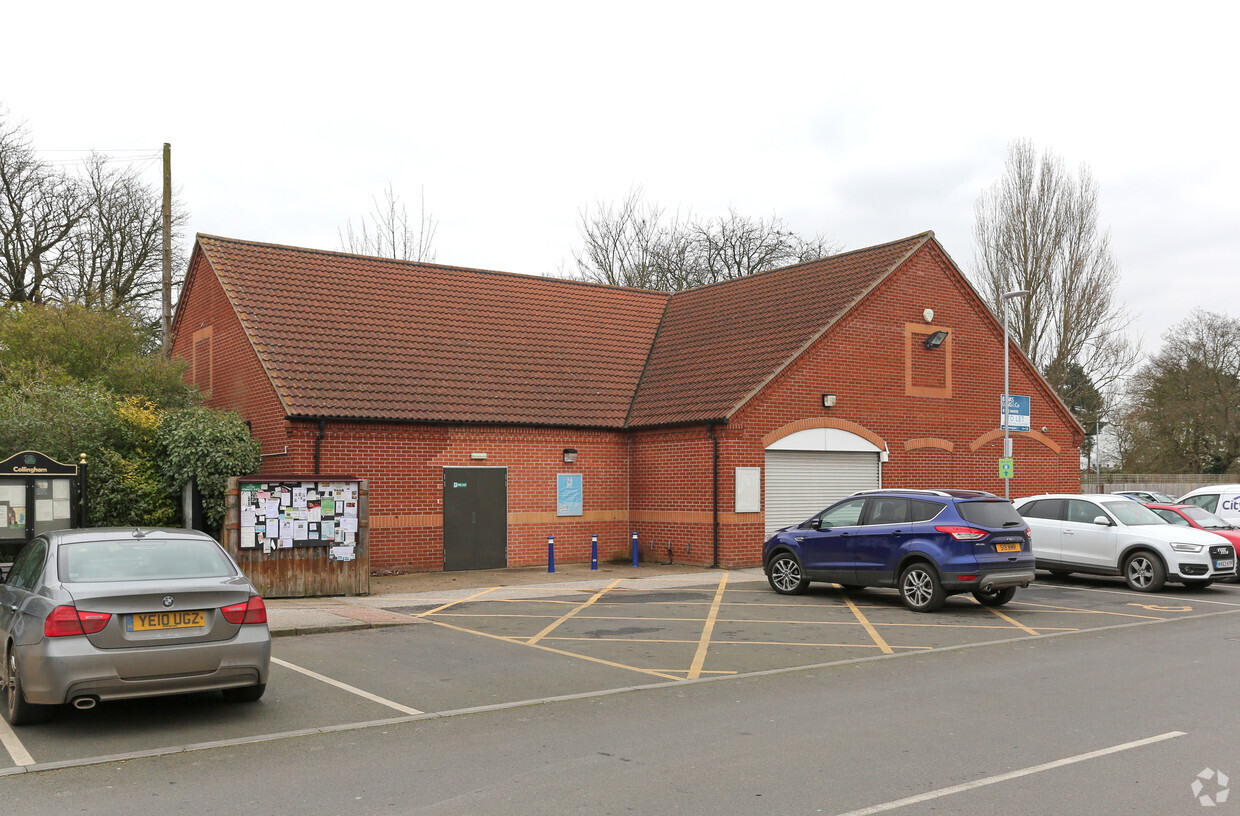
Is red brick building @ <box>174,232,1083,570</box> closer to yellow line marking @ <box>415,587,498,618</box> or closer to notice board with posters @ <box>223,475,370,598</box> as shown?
notice board with posters @ <box>223,475,370,598</box>

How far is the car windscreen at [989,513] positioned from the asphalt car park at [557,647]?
4.26ft

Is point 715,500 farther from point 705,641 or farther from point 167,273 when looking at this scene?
point 167,273

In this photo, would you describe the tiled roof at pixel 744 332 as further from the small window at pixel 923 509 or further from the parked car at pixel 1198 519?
the parked car at pixel 1198 519

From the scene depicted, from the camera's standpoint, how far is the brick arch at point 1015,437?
25.5 m

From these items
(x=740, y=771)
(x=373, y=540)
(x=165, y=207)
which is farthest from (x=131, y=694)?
(x=165, y=207)

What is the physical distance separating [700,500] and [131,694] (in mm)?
14902

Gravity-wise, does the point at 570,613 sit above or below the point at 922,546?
below

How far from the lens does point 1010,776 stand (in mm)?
6391

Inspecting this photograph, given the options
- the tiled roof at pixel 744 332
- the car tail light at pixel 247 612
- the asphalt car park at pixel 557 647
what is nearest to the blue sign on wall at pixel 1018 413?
the tiled roof at pixel 744 332

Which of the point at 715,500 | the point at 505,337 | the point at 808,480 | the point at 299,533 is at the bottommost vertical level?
the point at 299,533

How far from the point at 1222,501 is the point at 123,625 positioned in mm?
20849

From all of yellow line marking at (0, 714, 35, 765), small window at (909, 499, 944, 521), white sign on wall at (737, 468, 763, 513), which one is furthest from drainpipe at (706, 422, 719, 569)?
yellow line marking at (0, 714, 35, 765)

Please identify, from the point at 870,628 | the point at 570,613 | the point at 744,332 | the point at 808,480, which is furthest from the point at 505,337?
the point at 870,628

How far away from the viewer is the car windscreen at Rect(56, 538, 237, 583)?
7953 mm
